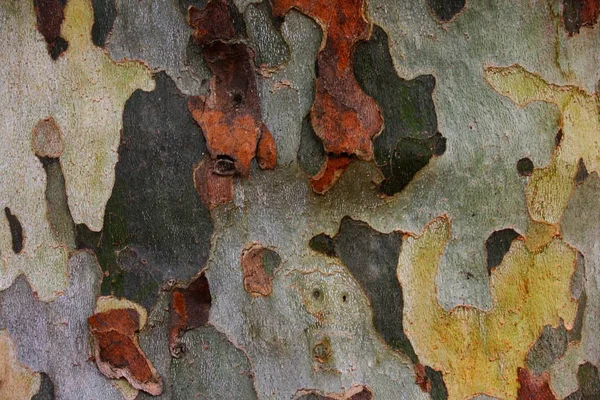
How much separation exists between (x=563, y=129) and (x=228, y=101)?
46cm

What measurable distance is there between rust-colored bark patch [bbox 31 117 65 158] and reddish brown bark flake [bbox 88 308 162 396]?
0.79 ft

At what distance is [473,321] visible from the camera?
911mm

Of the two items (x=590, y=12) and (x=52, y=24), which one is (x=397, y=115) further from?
(x=52, y=24)

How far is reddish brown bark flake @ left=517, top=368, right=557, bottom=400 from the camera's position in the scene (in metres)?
0.92

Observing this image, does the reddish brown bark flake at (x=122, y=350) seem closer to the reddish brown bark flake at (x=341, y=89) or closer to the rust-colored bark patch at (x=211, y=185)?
the rust-colored bark patch at (x=211, y=185)

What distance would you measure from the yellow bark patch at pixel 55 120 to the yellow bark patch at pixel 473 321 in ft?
1.41

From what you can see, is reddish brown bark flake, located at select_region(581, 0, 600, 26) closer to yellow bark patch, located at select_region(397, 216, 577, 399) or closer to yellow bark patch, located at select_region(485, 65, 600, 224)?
yellow bark patch, located at select_region(485, 65, 600, 224)

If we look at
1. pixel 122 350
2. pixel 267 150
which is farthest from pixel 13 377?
pixel 267 150

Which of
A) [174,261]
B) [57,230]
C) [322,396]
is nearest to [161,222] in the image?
[174,261]

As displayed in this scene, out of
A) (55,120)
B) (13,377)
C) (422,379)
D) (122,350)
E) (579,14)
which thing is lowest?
(13,377)

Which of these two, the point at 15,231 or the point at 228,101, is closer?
the point at 228,101

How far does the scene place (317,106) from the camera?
2.95ft

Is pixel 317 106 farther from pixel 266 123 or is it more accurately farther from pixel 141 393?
pixel 141 393

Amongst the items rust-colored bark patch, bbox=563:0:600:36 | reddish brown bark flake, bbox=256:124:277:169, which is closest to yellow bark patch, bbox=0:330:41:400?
reddish brown bark flake, bbox=256:124:277:169
